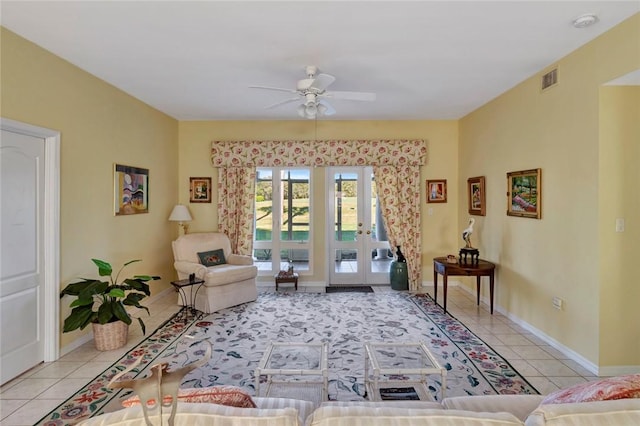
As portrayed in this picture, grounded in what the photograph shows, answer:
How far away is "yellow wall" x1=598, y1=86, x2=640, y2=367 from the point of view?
2.70m

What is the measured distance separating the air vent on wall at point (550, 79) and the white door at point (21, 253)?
4.82 metres

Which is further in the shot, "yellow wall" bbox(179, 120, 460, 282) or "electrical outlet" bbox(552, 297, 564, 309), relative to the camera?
"yellow wall" bbox(179, 120, 460, 282)

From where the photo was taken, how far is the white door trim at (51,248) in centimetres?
297

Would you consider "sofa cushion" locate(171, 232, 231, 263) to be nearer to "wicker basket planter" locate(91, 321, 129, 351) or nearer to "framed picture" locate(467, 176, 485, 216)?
"wicker basket planter" locate(91, 321, 129, 351)

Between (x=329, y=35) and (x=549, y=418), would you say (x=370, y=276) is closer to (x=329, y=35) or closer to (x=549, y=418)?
(x=329, y=35)

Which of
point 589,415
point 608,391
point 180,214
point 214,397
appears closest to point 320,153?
point 180,214

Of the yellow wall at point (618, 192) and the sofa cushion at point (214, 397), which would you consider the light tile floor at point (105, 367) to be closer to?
Result: the yellow wall at point (618, 192)

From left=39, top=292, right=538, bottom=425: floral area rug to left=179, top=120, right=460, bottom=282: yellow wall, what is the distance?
1108mm

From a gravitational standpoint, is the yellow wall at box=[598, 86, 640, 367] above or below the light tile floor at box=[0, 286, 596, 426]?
above

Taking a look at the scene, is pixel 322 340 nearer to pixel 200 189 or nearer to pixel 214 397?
pixel 214 397

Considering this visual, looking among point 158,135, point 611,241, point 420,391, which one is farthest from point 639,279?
point 158,135

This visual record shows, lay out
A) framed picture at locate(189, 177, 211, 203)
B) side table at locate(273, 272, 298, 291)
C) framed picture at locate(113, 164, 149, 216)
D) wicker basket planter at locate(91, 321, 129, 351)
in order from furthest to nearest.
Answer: framed picture at locate(189, 177, 211, 203) < side table at locate(273, 272, 298, 291) < framed picture at locate(113, 164, 149, 216) < wicker basket planter at locate(91, 321, 129, 351)

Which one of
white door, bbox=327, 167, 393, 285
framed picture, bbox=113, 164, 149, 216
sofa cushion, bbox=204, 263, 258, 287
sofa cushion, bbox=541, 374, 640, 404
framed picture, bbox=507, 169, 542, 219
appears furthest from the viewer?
white door, bbox=327, 167, 393, 285

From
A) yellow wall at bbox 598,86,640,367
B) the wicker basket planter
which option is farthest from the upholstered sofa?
the wicker basket planter
